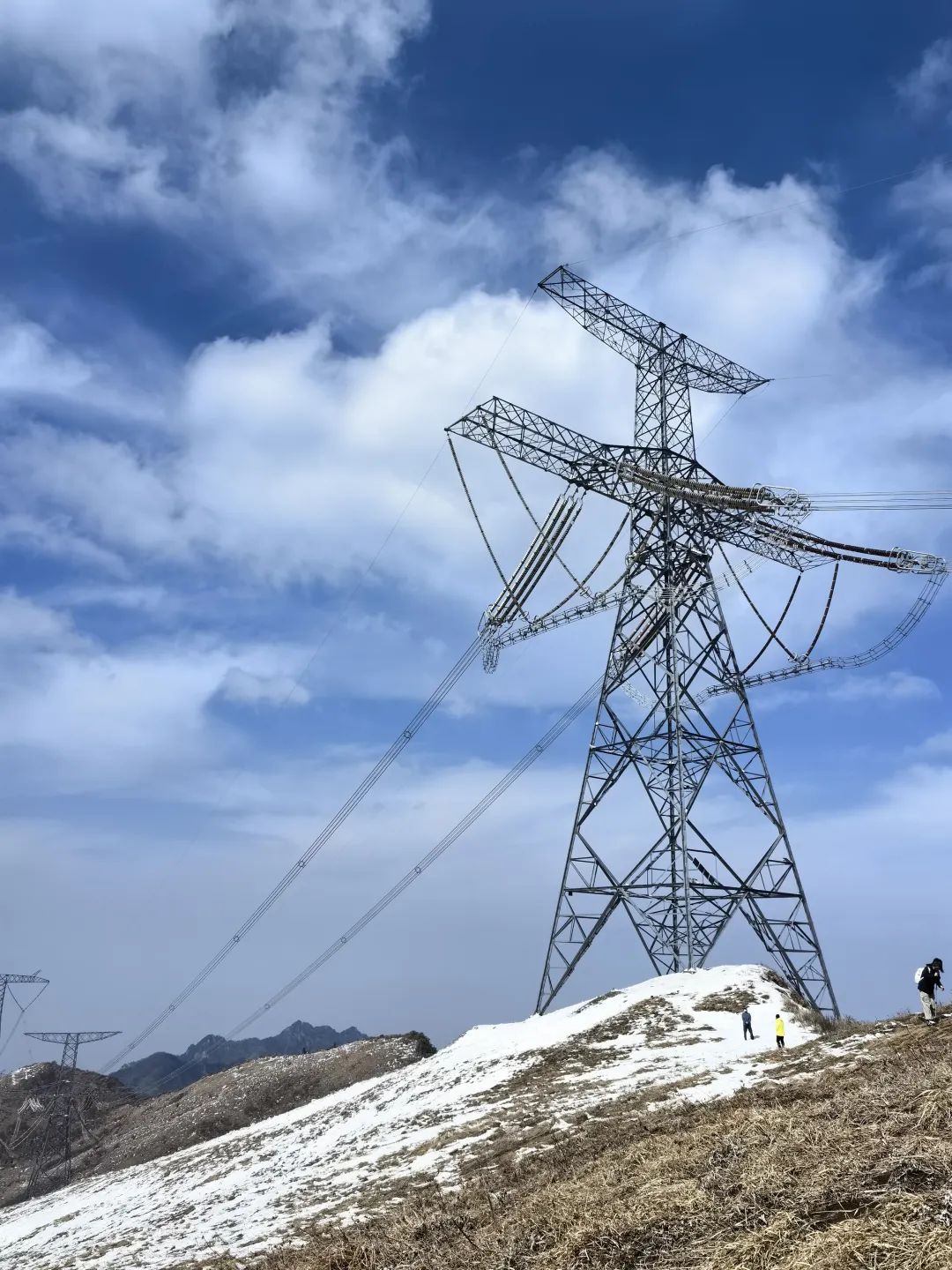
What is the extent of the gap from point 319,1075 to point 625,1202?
136ft

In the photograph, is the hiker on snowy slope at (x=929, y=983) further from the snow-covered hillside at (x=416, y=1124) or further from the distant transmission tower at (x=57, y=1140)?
the distant transmission tower at (x=57, y=1140)

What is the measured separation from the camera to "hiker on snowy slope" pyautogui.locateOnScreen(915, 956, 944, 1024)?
17266 mm

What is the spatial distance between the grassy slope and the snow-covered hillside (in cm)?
347

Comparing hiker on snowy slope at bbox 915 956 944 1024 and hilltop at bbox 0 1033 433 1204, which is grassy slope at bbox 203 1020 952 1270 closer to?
hiker on snowy slope at bbox 915 956 944 1024

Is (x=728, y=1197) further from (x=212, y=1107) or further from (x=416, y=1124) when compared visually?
(x=212, y=1107)

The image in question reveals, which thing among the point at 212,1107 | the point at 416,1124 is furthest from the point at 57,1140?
the point at 416,1124

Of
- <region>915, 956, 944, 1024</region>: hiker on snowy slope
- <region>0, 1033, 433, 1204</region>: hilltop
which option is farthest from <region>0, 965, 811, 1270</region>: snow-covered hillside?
<region>0, 1033, 433, 1204</region>: hilltop

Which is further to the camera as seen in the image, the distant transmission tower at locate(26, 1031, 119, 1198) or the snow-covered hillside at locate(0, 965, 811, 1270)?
the distant transmission tower at locate(26, 1031, 119, 1198)

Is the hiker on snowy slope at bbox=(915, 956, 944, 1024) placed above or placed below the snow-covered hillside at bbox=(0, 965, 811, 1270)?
above

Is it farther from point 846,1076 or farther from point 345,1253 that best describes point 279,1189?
point 846,1076

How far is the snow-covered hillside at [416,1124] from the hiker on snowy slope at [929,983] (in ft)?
10.5

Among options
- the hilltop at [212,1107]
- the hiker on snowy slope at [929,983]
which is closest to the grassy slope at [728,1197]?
the hiker on snowy slope at [929,983]

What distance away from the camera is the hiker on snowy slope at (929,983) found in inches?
680

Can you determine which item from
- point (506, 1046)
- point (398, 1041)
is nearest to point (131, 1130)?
point (398, 1041)
